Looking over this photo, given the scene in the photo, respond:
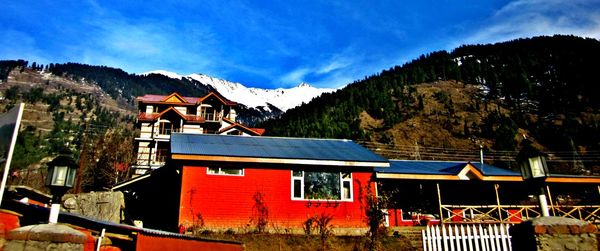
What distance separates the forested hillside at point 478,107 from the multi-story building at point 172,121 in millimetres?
10281

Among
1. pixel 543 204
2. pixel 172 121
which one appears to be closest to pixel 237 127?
pixel 172 121

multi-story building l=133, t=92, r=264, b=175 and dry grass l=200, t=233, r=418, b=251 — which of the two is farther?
multi-story building l=133, t=92, r=264, b=175

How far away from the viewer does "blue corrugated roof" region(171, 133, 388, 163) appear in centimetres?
1862

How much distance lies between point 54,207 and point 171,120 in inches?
1758

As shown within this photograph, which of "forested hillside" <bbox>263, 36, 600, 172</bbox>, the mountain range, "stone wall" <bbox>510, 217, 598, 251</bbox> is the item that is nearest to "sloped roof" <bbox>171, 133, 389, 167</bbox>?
"stone wall" <bbox>510, 217, 598, 251</bbox>

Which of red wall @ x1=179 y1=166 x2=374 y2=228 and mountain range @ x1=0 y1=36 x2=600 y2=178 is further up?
mountain range @ x1=0 y1=36 x2=600 y2=178

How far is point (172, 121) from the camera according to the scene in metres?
48.9

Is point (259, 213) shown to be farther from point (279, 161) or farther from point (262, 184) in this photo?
point (279, 161)

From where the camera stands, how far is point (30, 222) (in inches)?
293

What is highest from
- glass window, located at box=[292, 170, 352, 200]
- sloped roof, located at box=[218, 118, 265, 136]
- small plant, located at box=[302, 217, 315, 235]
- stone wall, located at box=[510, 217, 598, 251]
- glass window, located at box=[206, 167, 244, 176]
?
sloped roof, located at box=[218, 118, 265, 136]

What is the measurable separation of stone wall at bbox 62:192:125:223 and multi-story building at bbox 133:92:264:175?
20.4m

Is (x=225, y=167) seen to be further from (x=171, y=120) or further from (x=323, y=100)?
(x=323, y=100)

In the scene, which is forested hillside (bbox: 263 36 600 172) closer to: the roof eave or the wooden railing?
the wooden railing

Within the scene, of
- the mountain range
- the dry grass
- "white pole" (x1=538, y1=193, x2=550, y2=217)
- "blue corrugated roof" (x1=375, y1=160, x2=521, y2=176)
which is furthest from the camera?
Answer: the mountain range
